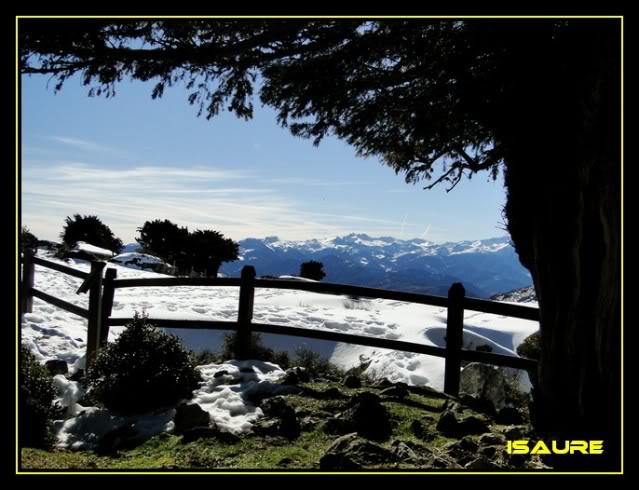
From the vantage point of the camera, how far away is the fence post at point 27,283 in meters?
12.4

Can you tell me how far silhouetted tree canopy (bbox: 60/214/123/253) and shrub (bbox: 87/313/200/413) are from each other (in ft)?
84.6

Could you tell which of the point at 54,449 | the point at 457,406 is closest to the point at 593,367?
the point at 457,406

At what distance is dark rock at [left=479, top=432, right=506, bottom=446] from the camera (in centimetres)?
483

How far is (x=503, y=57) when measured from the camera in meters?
4.71

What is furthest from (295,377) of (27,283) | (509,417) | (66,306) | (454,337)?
(27,283)

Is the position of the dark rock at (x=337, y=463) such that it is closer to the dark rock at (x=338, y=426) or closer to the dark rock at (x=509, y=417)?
the dark rock at (x=338, y=426)

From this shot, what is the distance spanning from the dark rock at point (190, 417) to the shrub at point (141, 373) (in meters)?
0.68

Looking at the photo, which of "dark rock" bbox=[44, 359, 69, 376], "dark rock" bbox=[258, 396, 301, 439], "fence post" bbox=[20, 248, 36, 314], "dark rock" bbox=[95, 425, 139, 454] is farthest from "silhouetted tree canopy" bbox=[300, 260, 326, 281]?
"dark rock" bbox=[95, 425, 139, 454]

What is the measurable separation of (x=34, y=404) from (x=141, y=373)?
135 centimetres

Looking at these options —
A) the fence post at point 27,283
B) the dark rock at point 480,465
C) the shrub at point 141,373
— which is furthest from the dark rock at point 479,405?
the fence post at point 27,283

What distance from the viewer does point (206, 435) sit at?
5305 mm

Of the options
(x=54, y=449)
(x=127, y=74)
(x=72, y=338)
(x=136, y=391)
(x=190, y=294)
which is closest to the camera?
(x=54, y=449)

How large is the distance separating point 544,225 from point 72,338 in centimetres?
947
